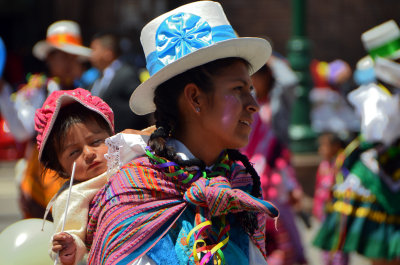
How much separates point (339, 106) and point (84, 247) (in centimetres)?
1000

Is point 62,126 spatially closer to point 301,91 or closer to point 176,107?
point 176,107

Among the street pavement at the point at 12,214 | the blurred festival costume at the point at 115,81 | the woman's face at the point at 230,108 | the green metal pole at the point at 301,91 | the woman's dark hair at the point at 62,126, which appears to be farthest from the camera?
the green metal pole at the point at 301,91

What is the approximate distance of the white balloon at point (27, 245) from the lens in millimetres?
2916

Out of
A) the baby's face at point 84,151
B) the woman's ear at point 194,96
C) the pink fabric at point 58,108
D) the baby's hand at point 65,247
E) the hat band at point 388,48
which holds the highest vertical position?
the woman's ear at point 194,96

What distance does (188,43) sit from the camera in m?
2.46

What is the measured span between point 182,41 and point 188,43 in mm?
23

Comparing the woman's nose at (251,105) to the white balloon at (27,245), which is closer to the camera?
the woman's nose at (251,105)

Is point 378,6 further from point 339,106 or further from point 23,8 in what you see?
point 23,8

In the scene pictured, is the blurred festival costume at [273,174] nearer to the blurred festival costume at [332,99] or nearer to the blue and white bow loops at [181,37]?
the blue and white bow loops at [181,37]

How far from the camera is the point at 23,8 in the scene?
14477 mm

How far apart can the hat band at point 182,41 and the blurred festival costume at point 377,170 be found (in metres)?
3.08

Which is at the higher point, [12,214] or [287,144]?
[287,144]

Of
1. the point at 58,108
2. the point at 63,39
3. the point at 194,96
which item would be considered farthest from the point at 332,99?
the point at 194,96

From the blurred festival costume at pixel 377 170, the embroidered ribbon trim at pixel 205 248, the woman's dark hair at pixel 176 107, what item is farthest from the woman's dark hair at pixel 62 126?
the blurred festival costume at pixel 377 170
